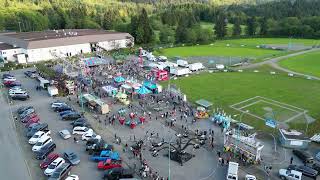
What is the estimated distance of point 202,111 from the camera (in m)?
36.5

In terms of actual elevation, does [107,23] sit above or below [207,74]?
above

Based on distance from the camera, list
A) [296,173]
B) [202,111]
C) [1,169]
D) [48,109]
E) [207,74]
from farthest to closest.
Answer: [207,74], [48,109], [202,111], [1,169], [296,173]

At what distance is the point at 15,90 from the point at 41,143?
18162mm

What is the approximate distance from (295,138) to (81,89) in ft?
99.9

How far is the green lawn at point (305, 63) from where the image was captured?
56.1m

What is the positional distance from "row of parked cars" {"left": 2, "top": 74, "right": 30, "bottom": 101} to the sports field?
115ft

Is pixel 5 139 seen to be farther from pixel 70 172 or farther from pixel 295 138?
pixel 295 138

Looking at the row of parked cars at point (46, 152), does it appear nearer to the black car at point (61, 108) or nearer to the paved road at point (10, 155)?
the paved road at point (10, 155)

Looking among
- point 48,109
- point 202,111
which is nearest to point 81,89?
point 48,109

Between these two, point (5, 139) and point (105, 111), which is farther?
point (105, 111)

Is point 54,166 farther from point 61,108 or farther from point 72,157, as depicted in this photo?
point 61,108

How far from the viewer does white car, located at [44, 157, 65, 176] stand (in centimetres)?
2441

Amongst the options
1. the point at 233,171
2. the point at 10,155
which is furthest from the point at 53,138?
the point at 233,171

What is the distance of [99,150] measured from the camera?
28.1 m
